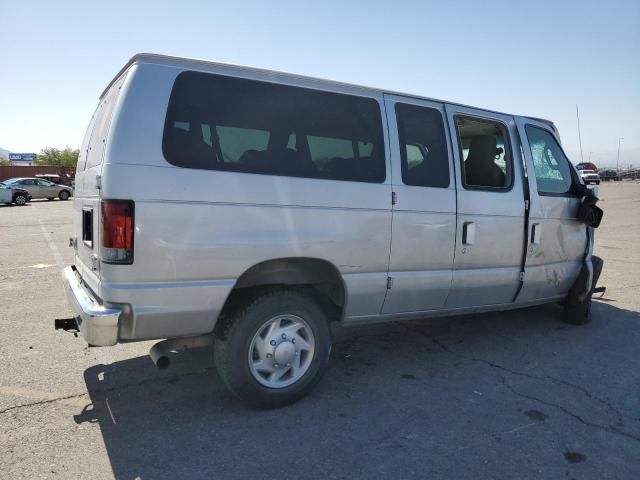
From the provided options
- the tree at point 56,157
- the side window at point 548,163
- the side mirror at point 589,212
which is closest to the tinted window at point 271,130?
the side window at point 548,163

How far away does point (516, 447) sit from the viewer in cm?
297

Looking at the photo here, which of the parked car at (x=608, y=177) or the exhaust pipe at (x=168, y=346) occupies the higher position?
the parked car at (x=608, y=177)

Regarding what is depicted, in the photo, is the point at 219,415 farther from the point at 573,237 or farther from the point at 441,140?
the point at 573,237

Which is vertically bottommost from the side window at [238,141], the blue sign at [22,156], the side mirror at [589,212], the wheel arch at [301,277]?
the wheel arch at [301,277]

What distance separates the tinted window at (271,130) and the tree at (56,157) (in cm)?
7851

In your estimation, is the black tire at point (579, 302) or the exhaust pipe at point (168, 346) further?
the black tire at point (579, 302)

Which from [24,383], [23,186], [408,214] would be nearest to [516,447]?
[408,214]

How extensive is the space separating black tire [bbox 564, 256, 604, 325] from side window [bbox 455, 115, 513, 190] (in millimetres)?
1652

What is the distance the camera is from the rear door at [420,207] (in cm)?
376

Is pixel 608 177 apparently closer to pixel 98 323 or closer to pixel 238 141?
pixel 238 141

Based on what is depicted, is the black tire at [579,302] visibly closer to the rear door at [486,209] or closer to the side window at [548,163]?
the side window at [548,163]

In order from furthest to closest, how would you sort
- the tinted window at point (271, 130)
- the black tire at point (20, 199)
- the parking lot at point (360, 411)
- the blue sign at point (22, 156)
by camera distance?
the blue sign at point (22, 156) → the black tire at point (20, 199) → the tinted window at point (271, 130) → the parking lot at point (360, 411)

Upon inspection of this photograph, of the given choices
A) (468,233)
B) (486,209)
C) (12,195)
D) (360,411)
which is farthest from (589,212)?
(12,195)

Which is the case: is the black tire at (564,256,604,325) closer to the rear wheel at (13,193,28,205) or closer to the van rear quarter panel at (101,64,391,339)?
the van rear quarter panel at (101,64,391,339)
